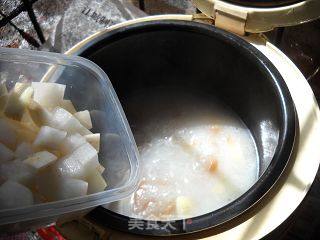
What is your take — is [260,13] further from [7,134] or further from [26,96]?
[7,134]

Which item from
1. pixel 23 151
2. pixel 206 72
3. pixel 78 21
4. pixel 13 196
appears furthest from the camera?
pixel 78 21

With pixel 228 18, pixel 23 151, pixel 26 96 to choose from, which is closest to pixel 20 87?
pixel 26 96

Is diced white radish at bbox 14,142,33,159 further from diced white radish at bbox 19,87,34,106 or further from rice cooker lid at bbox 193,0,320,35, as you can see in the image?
rice cooker lid at bbox 193,0,320,35

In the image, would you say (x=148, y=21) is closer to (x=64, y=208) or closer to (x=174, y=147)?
(x=174, y=147)

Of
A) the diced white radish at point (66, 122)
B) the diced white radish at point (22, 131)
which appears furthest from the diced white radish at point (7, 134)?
the diced white radish at point (66, 122)

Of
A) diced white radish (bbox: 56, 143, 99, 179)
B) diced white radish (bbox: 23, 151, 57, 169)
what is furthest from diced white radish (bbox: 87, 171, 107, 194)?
diced white radish (bbox: 23, 151, 57, 169)

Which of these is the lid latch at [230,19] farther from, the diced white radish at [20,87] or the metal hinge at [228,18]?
the diced white radish at [20,87]
